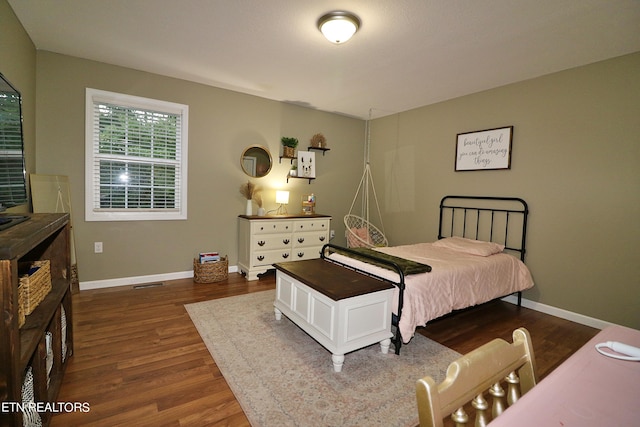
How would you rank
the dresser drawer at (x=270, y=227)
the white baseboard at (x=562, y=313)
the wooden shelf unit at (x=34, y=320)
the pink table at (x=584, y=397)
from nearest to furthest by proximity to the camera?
the pink table at (x=584, y=397)
the wooden shelf unit at (x=34, y=320)
the white baseboard at (x=562, y=313)
the dresser drawer at (x=270, y=227)

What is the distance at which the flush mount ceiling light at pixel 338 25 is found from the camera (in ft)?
7.34

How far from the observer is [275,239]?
404 cm

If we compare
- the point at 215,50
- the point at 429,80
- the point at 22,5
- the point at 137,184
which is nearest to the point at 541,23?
the point at 429,80

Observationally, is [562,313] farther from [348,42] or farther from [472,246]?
[348,42]

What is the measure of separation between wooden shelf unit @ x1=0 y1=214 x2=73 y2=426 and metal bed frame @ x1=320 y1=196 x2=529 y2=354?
6.54 feet

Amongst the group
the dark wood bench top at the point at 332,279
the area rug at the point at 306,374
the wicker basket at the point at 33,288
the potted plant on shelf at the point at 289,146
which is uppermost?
the potted plant on shelf at the point at 289,146

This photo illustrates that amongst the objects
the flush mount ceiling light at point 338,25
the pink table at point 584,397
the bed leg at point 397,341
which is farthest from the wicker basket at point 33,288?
the flush mount ceiling light at point 338,25

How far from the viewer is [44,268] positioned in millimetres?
1685

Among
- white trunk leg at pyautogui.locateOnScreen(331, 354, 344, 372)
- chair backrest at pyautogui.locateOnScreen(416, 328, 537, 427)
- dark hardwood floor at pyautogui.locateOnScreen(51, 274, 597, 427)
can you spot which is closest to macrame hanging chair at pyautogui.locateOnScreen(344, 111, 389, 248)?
dark hardwood floor at pyautogui.locateOnScreen(51, 274, 597, 427)

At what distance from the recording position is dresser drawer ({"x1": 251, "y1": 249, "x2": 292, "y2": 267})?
3.92 meters

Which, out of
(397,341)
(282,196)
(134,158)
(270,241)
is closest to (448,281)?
(397,341)

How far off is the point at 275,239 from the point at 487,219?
2697mm

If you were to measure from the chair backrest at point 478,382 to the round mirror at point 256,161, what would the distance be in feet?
12.7

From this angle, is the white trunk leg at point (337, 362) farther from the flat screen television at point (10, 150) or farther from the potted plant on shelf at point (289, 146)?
the potted plant on shelf at point (289, 146)
